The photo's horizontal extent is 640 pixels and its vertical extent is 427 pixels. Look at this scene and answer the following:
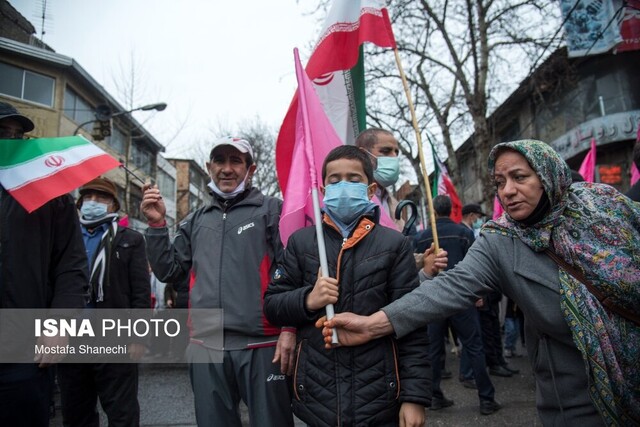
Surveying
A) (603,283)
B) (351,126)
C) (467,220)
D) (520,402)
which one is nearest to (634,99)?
(467,220)

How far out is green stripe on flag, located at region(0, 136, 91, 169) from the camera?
239 cm

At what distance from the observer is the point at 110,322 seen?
3.55 m

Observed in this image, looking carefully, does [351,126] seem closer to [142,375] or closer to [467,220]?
[467,220]

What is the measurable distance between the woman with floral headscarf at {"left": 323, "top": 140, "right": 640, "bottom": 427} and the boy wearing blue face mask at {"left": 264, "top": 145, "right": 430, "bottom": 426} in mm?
108

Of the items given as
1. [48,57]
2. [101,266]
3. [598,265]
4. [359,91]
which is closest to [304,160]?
[359,91]

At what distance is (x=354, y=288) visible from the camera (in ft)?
6.38

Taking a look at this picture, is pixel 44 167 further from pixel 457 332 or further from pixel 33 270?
pixel 457 332

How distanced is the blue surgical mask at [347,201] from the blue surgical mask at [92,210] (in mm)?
2604

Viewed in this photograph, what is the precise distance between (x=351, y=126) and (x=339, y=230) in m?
1.65

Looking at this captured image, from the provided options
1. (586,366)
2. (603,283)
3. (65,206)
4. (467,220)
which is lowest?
(586,366)

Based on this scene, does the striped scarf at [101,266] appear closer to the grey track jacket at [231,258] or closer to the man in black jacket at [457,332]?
the grey track jacket at [231,258]

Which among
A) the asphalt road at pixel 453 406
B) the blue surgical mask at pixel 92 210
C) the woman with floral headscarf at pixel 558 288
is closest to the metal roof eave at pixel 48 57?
the asphalt road at pixel 453 406

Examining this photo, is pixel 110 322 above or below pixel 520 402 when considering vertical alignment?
above

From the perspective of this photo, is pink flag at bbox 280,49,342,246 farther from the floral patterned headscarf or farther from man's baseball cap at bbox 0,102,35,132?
man's baseball cap at bbox 0,102,35,132
